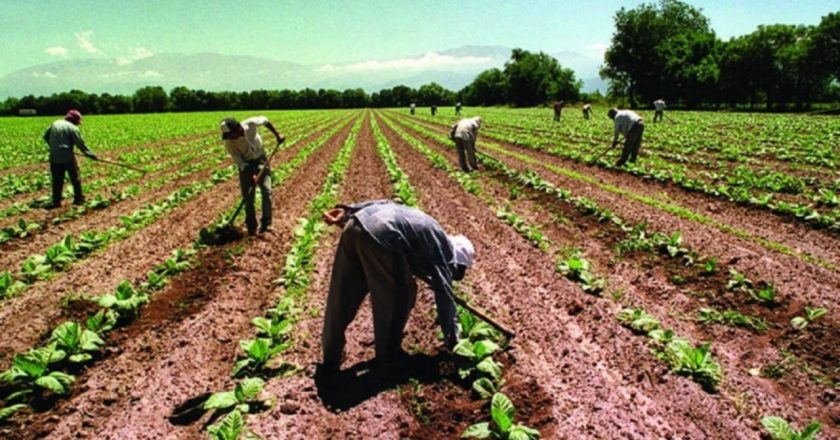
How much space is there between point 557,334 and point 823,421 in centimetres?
235

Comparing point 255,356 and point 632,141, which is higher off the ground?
point 632,141

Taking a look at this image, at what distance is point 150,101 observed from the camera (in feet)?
325

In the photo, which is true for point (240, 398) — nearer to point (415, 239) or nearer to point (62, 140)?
point (415, 239)

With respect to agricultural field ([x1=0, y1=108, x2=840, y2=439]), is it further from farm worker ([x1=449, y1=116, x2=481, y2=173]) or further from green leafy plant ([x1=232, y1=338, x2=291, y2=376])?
farm worker ([x1=449, y1=116, x2=481, y2=173])

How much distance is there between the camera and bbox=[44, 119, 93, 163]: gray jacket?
1120cm

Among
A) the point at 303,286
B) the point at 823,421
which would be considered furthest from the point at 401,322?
the point at 823,421

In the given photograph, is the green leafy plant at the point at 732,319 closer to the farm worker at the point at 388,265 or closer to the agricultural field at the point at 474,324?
the agricultural field at the point at 474,324

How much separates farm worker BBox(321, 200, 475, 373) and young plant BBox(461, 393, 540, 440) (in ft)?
3.36

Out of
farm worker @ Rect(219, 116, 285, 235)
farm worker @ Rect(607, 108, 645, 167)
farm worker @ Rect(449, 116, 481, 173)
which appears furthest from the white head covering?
farm worker @ Rect(607, 108, 645, 167)

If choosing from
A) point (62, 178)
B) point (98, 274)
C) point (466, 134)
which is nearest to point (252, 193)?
point (98, 274)

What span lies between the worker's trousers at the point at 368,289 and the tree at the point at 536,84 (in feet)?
294

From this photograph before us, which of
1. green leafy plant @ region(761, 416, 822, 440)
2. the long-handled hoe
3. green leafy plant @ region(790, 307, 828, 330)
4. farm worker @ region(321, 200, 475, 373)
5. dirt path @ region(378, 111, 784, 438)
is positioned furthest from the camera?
the long-handled hoe

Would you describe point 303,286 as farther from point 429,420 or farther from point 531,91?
point 531,91

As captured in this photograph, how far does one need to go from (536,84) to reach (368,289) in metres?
92.5
